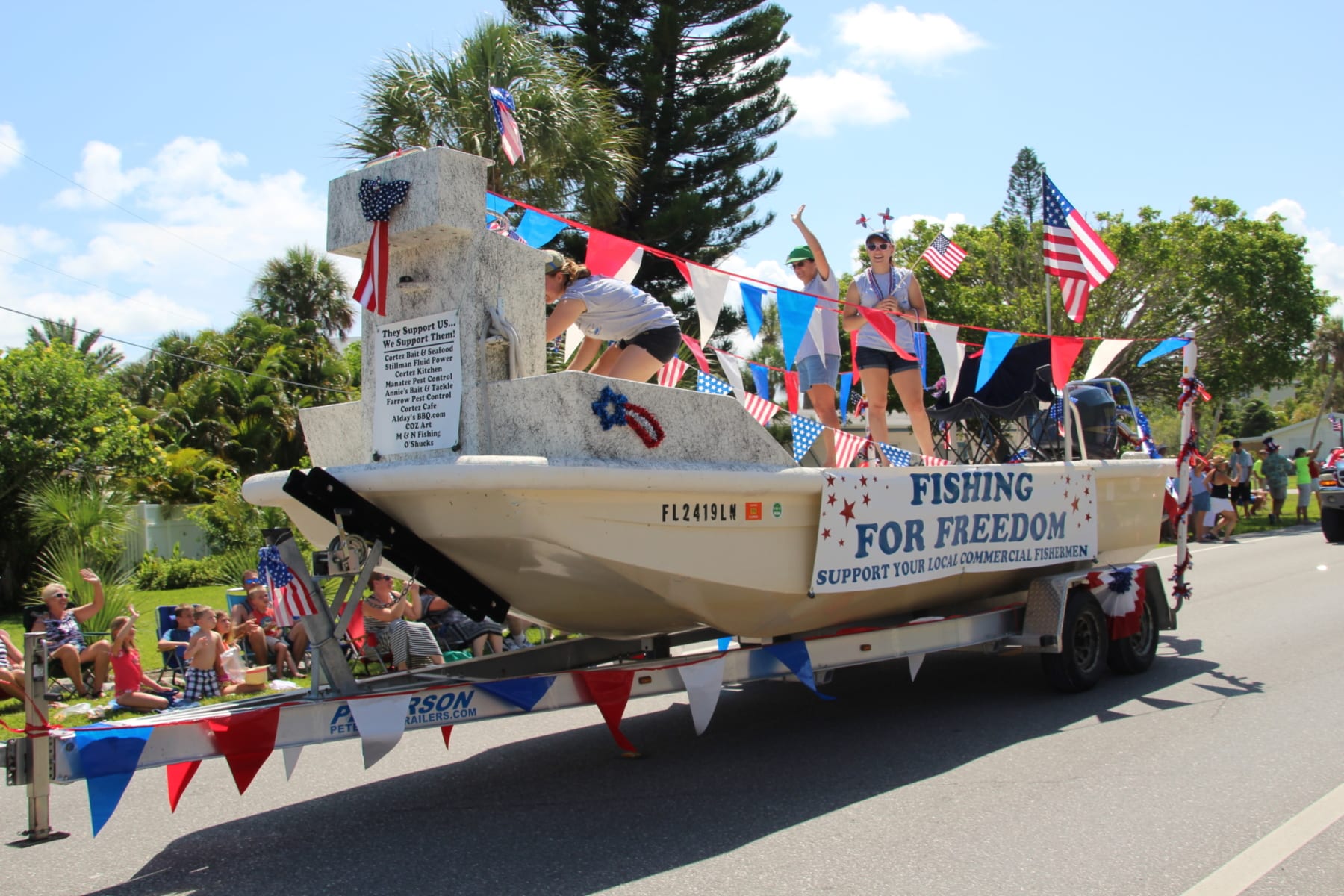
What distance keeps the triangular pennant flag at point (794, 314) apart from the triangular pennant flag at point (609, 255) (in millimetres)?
926

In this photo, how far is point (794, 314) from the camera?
261 inches

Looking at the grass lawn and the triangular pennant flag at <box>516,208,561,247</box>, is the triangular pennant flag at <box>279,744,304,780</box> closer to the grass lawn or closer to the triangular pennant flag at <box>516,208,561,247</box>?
the grass lawn

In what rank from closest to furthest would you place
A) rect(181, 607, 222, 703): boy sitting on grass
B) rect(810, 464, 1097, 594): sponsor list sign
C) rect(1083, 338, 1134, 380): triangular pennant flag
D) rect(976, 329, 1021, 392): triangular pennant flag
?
rect(810, 464, 1097, 594): sponsor list sign < rect(181, 607, 222, 703): boy sitting on grass < rect(976, 329, 1021, 392): triangular pennant flag < rect(1083, 338, 1134, 380): triangular pennant flag

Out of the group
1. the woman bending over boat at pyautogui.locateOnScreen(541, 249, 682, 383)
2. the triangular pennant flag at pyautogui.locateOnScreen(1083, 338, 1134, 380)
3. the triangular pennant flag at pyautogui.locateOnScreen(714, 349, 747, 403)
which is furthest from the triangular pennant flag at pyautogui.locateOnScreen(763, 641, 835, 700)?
the triangular pennant flag at pyautogui.locateOnScreen(1083, 338, 1134, 380)

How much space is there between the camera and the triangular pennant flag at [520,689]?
465cm

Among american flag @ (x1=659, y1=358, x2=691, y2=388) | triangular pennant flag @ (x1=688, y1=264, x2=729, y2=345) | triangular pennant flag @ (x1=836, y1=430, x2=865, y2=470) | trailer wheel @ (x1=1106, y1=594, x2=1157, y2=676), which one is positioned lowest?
trailer wheel @ (x1=1106, y1=594, x2=1157, y2=676)

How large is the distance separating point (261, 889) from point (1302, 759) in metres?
4.87

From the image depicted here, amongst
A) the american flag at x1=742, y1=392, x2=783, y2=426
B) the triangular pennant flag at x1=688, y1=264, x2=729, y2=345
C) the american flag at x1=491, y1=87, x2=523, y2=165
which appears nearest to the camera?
the american flag at x1=491, y1=87, x2=523, y2=165

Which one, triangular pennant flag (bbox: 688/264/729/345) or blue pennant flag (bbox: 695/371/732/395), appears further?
blue pennant flag (bbox: 695/371/732/395)

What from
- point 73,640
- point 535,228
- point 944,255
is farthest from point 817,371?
point 73,640

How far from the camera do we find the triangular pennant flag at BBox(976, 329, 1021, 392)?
8.07 meters

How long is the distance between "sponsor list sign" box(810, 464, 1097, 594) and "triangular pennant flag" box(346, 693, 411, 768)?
2.26 meters

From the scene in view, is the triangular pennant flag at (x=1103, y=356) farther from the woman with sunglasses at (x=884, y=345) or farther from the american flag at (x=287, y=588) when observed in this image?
the american flag at (x=287, y=588)

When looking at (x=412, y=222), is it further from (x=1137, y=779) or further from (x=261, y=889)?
(x=1137, y=779)
